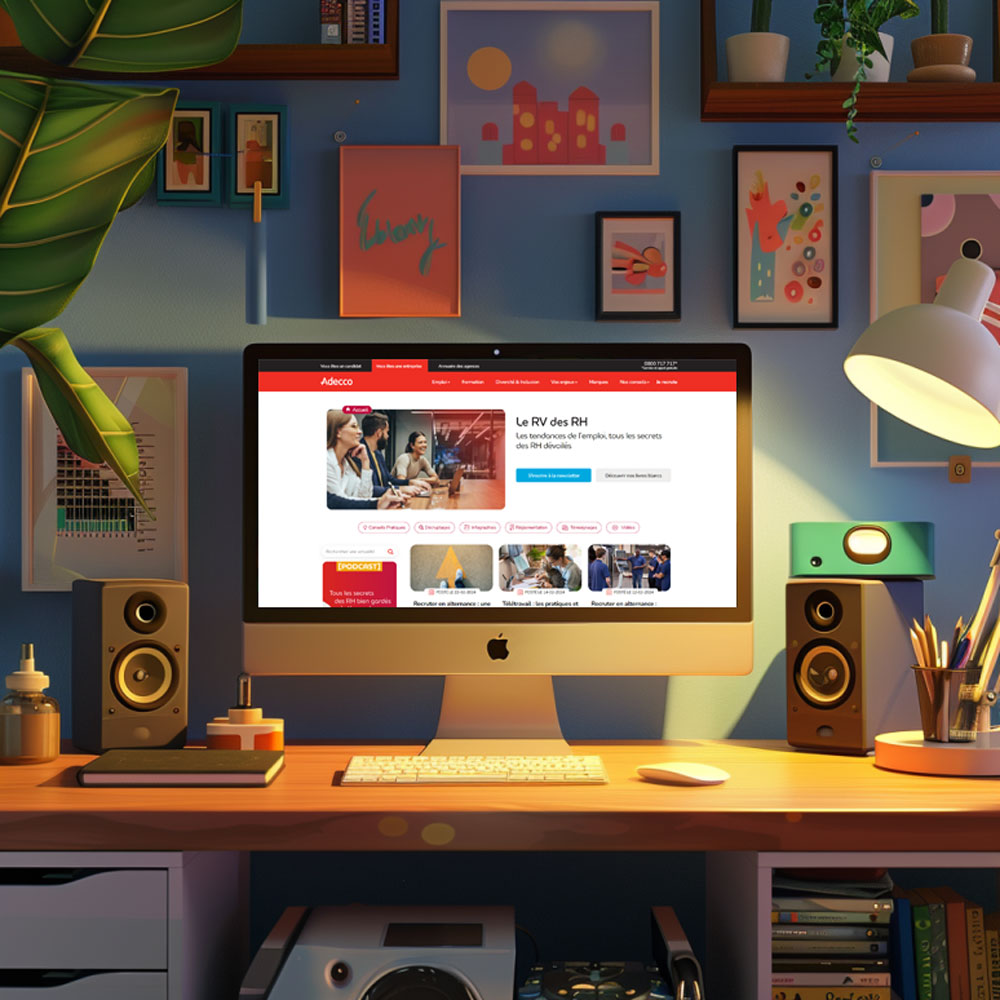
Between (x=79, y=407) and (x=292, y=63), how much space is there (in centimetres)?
64

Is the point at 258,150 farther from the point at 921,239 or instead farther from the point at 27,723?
the point at 921,239

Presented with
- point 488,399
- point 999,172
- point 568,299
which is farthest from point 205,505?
point 999,172

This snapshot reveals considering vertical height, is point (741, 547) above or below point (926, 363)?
below

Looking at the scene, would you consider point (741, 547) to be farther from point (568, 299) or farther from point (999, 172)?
point (999, 172)

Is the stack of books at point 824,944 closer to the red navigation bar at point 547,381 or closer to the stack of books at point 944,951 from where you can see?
the stack of books at point 944,951

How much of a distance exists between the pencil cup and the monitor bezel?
25cm

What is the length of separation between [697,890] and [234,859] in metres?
0.71

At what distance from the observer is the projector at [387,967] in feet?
3.88

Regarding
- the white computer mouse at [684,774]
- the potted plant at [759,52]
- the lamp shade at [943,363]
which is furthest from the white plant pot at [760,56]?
the white computer mouse at [684,774]

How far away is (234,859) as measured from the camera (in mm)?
1473

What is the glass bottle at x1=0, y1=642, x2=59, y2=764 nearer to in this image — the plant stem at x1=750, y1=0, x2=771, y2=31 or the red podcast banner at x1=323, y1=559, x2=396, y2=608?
the red podcast banner at x1=323, y1=559, x2=396, y2=608

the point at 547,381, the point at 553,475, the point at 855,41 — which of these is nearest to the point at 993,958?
the point at 553,475

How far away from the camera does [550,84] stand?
174 centimetres

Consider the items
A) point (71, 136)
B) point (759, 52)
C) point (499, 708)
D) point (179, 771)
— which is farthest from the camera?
point (759, 52)
